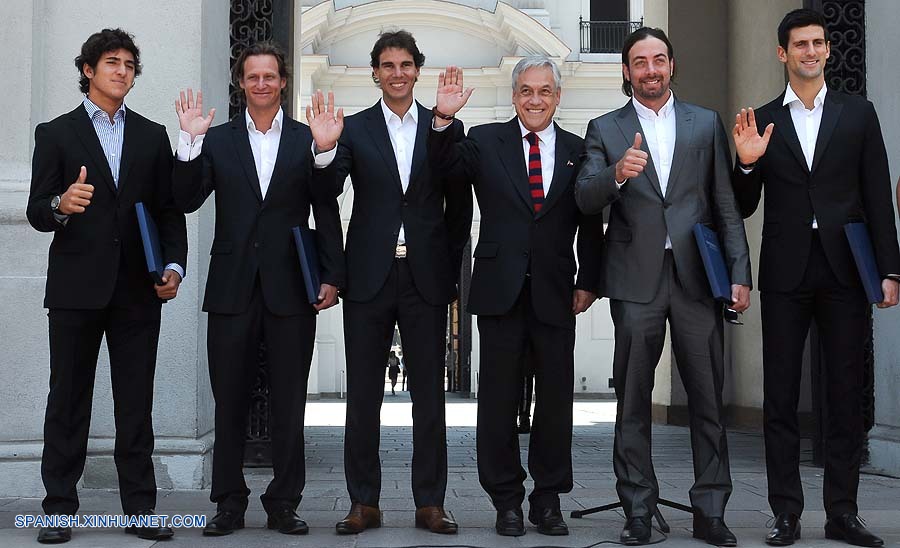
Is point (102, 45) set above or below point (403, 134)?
above

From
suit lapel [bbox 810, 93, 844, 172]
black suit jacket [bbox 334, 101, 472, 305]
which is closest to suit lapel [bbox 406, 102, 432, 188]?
black suit jacket [bbox 334, 101, 472, 305]

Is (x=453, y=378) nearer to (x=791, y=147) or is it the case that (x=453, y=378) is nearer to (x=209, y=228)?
(x=209, y=228)

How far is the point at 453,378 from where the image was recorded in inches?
Answer: 976

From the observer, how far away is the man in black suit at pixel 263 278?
4812 millimetres

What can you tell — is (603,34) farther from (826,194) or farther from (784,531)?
(784,531)

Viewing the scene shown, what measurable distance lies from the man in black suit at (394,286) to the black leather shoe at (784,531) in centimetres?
Answer: 139

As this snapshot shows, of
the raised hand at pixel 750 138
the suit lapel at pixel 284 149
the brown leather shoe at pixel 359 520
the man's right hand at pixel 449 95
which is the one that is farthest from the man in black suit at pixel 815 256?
the suit lapel at pixel 284 149

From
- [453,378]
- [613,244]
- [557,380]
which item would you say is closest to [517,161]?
[613,244]

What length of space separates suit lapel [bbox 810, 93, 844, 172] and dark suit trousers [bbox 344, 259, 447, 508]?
5.89 ft

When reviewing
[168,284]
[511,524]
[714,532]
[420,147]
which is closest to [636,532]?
[714,532]

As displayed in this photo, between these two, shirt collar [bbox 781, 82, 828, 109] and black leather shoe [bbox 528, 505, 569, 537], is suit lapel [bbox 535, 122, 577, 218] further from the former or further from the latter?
black leather shoe [bbox 528, 505, 569, 537]

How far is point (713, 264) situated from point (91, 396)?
110 inches

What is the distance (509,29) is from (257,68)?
21.6 meters

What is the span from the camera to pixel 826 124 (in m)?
4.81
